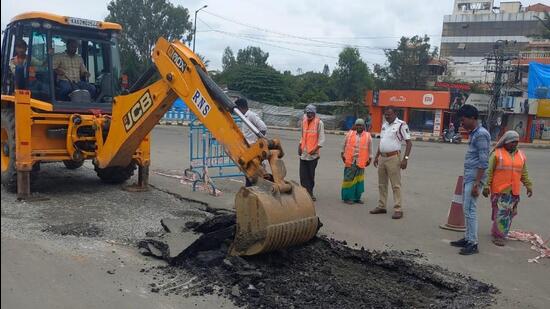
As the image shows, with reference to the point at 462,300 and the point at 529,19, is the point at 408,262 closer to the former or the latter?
the point at 462,300

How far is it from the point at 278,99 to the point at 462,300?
48.8 m

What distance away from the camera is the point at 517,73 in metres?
35.8

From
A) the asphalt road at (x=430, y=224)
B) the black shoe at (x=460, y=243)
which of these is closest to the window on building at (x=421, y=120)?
the asphalt road at (x=430, y=224)

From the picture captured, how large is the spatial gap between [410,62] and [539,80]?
28345mm

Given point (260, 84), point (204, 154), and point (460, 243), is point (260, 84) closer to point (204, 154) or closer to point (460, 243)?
point (204, 154)

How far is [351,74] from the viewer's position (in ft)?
176

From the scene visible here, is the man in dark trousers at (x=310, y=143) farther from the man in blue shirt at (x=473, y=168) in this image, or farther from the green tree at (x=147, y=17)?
the green tree at (x=147, y=17)

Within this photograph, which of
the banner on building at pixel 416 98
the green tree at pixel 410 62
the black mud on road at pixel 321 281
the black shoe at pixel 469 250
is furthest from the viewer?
the green tree at pixel 410 62

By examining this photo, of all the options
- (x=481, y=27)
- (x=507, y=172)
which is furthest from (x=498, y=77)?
(x=481, y=27)

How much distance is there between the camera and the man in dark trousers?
29.9ft

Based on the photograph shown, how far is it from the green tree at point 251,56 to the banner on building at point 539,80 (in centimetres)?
4848

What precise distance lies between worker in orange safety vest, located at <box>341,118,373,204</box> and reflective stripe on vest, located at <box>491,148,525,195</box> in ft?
8.33

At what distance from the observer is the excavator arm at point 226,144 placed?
195 inches

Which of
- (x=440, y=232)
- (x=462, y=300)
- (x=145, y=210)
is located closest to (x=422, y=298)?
(x=462, y=300)
